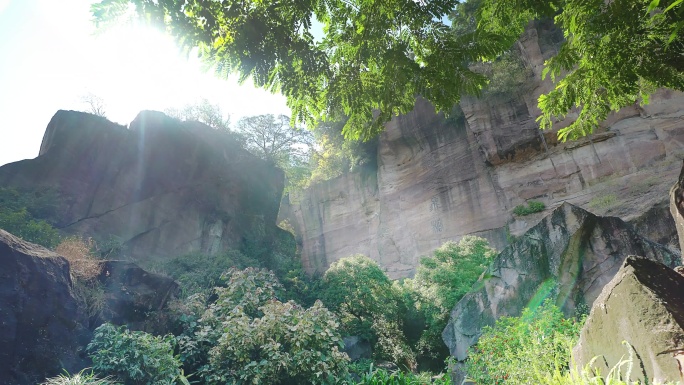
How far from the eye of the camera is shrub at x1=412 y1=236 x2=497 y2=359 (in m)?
14.1

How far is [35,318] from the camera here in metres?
6.83

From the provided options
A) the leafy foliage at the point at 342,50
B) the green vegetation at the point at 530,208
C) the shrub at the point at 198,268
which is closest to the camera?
the leafy foliage at the point at 342,50

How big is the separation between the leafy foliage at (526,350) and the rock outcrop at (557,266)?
100 inches

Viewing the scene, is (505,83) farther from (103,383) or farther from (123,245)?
(103,383)

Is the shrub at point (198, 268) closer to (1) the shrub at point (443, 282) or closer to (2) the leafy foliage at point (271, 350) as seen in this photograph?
(2) the leafy foliage at point (271, 350)

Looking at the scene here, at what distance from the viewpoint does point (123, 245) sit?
1741 cm

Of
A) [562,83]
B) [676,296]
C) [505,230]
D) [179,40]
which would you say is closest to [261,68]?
[179,40]

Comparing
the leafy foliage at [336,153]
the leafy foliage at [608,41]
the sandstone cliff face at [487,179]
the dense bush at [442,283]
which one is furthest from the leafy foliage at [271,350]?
the leafy foliage at [336,153]

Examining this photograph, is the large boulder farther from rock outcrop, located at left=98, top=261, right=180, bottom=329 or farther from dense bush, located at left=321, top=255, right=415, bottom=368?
dense bush, located at left=321, top=255, right=415, bottom=368

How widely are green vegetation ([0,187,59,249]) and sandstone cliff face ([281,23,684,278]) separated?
17017 millimetres

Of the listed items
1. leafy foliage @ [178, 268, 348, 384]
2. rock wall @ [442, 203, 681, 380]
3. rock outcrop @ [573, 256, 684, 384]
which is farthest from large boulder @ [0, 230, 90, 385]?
rock wall @ [442, 203, 681, 380]

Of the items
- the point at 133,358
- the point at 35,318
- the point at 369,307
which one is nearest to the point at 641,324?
the point at 133,358

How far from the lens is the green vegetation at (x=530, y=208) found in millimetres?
20203

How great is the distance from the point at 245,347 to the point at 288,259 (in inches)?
567
